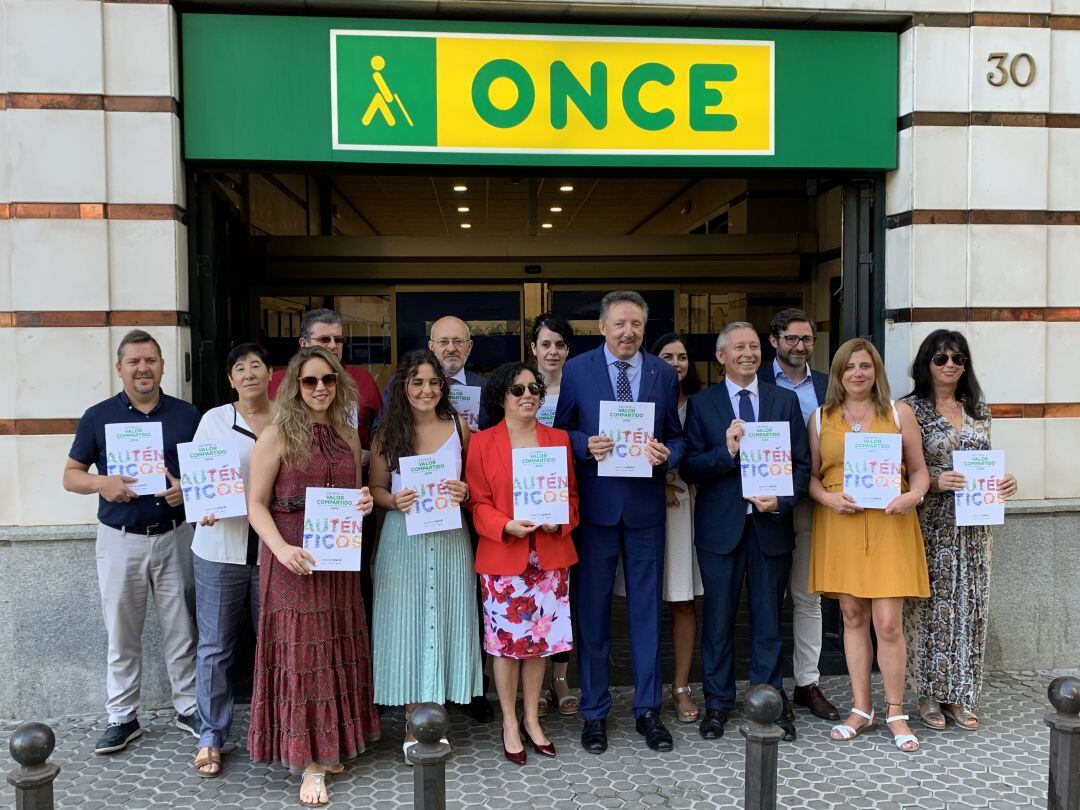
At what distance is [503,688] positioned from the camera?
476 centimetres

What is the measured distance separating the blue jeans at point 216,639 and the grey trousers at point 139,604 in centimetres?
30

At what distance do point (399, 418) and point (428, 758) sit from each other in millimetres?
2171

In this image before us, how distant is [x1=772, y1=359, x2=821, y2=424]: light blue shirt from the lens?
5438 mm

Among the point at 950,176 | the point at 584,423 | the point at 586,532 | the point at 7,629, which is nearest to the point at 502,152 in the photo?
the point at 584,423

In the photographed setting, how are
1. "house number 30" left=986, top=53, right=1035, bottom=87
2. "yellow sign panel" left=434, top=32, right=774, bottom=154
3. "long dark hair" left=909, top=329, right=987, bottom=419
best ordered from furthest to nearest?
"house number 30" left=986, top=53, right=1035, bottom=87, "yellow sign panel" left=434, top=32, right=774, bottom=154, "long dark hair" left=909, top=329, right=987, bottom=419

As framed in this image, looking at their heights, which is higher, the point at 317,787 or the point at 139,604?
the point at 139,604

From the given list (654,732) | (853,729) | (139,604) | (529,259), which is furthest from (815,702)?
(529,259)

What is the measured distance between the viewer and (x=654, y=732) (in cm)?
489

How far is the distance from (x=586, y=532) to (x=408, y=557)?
3.18ft

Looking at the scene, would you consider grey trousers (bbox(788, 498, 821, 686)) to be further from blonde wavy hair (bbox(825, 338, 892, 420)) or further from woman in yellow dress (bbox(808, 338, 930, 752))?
blonde wavy hair (bbox(825, 338, 892, 420))

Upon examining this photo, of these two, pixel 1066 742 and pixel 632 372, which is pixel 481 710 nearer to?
pixel 632 372

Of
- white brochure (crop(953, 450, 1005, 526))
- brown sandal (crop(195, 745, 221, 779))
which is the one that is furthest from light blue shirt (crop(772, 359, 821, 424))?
brown sandal (crop(195, 745, 221, 779))

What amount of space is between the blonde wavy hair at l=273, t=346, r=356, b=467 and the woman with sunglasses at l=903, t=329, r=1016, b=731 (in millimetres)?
3142

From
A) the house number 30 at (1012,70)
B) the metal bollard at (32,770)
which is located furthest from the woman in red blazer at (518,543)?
the house number 30 at (1012,70)
